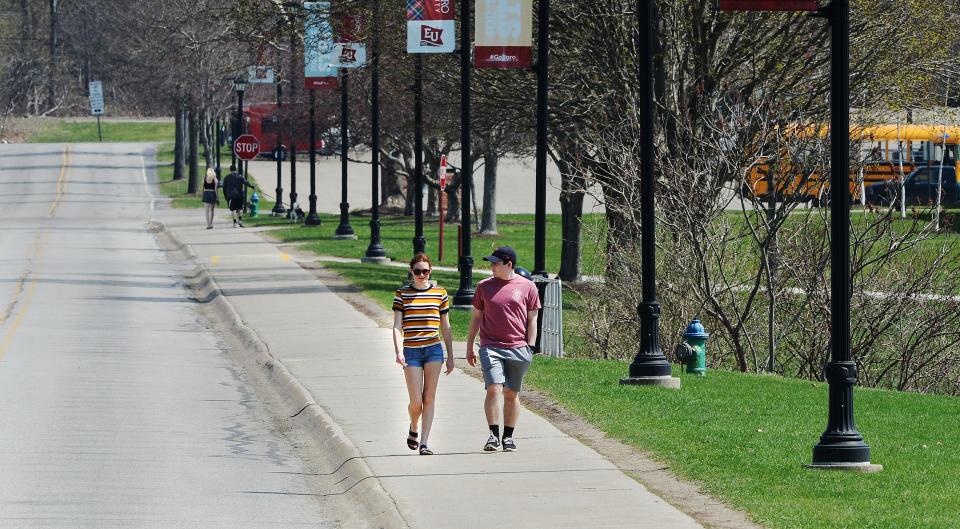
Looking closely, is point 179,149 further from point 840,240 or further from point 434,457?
point 840,240

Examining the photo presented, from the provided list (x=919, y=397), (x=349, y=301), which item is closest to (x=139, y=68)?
(x=349, y=301)

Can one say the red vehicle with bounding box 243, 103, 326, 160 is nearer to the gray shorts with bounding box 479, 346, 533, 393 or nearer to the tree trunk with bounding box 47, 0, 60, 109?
the tree trunk with bounding box 47, 0, 60, 109

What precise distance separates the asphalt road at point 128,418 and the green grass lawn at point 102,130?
251 ft

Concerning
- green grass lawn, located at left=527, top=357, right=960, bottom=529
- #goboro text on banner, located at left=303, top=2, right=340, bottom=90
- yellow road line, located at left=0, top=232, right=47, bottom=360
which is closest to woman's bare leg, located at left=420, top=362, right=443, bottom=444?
green grass lawn, located at left=527, top=357, right=960, bottom=529

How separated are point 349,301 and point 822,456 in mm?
17117

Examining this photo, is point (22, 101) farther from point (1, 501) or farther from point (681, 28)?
point (1, 501)

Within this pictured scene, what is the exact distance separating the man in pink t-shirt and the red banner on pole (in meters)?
2.51

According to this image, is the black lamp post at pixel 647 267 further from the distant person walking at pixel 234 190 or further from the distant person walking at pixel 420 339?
the distant person walking at pixel 234 190

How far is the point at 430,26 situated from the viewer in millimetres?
24953

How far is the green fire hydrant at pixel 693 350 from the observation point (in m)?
17.5

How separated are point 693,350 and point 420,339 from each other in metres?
5.93

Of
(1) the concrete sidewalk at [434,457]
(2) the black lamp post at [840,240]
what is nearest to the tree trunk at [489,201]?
(1) the concrete sidewalk at [434,457]

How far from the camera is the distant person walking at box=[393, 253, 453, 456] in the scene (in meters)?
12.3

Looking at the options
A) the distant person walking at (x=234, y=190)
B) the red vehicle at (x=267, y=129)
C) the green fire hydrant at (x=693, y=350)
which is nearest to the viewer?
the green fire hydrant at (x=693, y=350)
